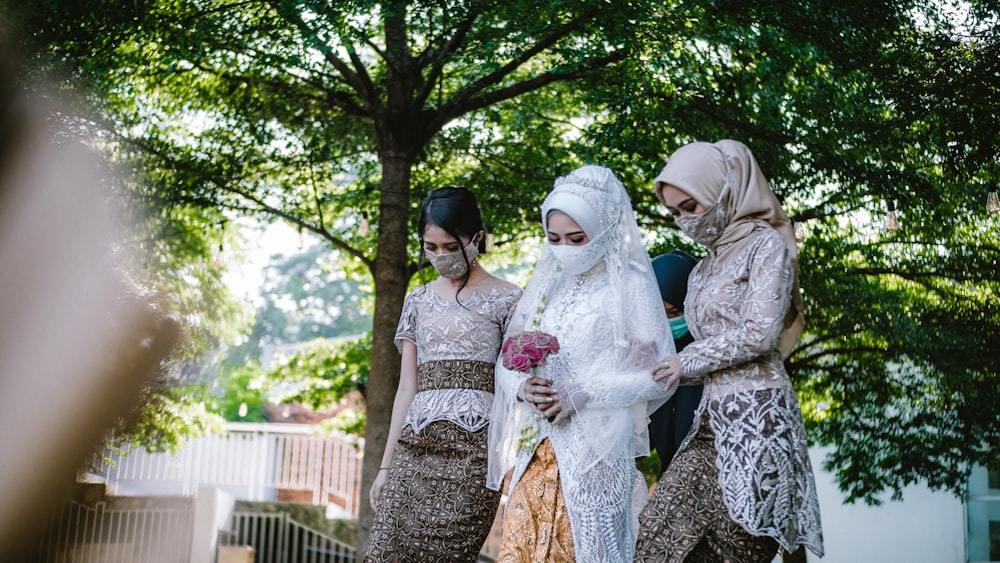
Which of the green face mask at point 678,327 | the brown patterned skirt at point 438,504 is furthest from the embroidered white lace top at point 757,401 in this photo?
the brown patterned skirt at point 438,504

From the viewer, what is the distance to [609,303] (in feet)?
11.6

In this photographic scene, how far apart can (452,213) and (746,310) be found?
1.54m

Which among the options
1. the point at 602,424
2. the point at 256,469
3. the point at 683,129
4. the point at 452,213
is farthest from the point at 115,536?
the point at 602,424

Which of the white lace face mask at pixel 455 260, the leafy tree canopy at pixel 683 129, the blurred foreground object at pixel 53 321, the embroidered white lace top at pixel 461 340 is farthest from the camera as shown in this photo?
the blurred foreground object at pixel 53 321

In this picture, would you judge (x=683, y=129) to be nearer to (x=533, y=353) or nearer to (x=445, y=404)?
(x=445, y=404)

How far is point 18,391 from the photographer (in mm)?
9984

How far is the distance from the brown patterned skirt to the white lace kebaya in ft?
1.19

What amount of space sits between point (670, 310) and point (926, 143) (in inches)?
171

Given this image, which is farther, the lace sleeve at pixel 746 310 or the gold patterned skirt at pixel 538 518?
the gold patterned skirt at pixel 538 518

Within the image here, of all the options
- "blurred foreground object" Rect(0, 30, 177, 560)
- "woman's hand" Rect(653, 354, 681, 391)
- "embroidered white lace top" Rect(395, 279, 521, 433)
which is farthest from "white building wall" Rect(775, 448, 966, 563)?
"blurred foreground object" Rect(0, 30, 177, 560)

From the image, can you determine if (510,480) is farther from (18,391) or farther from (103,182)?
(18,391)

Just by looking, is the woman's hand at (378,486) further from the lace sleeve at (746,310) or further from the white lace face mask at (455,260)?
the lace sleeve at (746,310)

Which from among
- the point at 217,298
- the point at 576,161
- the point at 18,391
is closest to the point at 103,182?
the point at 18,391

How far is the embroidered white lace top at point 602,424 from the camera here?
11.0 feet
